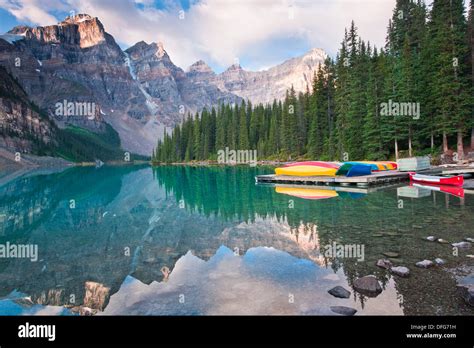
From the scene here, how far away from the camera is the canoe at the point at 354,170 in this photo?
97.5ft

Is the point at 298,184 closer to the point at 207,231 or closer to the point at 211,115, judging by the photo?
the point at 207,231

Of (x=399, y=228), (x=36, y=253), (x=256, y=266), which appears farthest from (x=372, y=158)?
(x=36, y=253)

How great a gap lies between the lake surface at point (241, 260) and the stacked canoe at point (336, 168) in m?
9.46

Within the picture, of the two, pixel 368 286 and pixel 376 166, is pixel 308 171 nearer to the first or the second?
pixel 376 166

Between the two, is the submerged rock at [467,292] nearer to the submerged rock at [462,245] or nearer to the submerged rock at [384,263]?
the submerged rock at [384,263]

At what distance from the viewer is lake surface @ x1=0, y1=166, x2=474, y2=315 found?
Answer: 716cm

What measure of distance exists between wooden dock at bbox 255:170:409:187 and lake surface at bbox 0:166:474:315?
25.7ft

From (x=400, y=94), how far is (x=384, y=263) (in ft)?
125

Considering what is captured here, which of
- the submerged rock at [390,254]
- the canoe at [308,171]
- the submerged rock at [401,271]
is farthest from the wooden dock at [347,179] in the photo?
the submerged rock at [401,271]

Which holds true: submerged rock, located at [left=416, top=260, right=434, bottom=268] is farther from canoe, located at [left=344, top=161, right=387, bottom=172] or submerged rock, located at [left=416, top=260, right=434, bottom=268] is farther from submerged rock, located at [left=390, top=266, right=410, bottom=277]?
canoe, located at [left=344, top=161, right=387, bottom=172]

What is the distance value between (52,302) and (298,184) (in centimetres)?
2728

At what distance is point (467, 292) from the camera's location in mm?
6555

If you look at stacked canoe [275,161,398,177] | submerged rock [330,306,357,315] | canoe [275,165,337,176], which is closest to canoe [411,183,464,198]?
stacked canoe [275,161,398,177]
